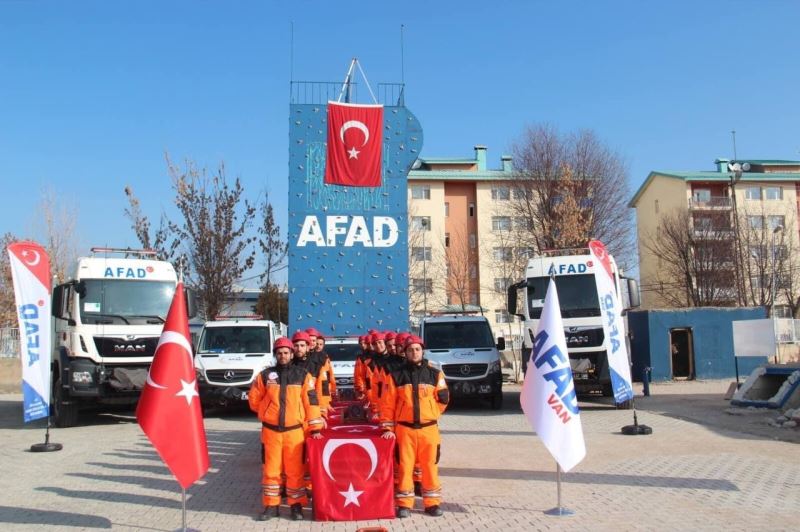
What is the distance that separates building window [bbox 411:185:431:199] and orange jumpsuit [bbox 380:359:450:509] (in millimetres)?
44554

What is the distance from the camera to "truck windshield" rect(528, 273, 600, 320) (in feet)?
53.9

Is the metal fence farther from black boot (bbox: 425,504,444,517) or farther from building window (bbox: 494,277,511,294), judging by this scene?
building window (bbox: 494,277,511,294)

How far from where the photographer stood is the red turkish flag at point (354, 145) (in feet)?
57.9

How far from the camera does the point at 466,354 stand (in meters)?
17.3

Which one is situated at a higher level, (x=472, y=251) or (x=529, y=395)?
(x=472, y=251)

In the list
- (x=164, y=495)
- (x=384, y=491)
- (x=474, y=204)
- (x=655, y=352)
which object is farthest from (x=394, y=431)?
(x=474, y=204)

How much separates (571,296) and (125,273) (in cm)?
968

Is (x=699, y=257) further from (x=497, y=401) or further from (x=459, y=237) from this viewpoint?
(x=497, y=401)

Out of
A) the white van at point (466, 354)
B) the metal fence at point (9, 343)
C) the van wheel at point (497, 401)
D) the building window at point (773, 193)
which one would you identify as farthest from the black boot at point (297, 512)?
the building window at point (773, 193)

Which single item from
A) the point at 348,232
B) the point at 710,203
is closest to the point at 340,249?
the point at 348,232

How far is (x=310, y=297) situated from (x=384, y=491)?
10.0m

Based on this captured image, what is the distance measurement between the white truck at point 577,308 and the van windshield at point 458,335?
44.7 inches

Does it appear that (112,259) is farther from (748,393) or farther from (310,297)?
(748,393)

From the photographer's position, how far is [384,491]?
7500mm
